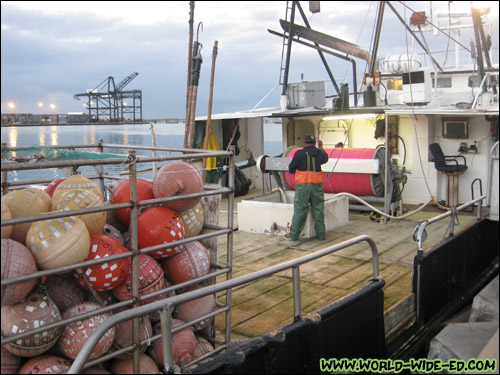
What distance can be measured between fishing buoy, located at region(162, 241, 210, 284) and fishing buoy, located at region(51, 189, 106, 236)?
0.76 meters

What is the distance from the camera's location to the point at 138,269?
389cm

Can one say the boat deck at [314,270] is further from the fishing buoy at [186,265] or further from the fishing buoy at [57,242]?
the fishing buoy at [57,242]

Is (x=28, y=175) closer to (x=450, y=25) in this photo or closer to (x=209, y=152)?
(x=450, y=25)

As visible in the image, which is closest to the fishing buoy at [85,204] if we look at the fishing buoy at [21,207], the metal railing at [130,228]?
the fishing buoy at [21,207]

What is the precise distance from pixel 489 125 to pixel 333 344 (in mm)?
8610

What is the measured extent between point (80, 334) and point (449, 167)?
404 inches

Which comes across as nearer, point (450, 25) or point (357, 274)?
point (357, 274)

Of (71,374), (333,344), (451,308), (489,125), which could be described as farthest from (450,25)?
(71,374)

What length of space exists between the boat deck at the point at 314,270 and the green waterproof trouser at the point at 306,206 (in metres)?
0.27

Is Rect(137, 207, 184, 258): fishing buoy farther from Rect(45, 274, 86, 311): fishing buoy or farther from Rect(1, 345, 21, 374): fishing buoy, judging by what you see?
Rect(1, 345, 21, 374): fishing buoy

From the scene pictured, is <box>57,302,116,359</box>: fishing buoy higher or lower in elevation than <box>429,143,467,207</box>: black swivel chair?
lower

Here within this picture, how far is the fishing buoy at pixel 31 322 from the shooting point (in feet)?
10.2

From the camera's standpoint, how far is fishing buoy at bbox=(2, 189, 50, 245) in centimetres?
345

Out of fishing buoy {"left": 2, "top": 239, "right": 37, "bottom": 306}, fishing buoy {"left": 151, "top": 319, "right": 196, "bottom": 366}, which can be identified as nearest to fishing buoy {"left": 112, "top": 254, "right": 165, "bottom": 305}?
fishing buoy {"left": 151, "top": 319, "right": 196, "bottom": 366}
